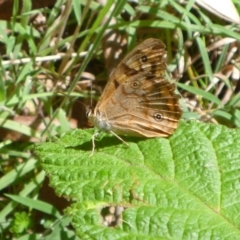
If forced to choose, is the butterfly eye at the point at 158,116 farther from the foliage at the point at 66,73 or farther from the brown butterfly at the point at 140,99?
the foliage at the point at 66,73

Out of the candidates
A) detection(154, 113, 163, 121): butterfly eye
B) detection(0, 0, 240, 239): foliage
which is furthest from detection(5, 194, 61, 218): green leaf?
detection(154, 113, 163, 121): butterfly eye

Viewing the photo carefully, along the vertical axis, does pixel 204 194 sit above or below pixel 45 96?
above

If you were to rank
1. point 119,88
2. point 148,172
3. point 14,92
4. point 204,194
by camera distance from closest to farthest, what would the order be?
point 204,194, point 148,172, point 119,88, point 14,92

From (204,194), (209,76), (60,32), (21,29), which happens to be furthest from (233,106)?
(204,194)

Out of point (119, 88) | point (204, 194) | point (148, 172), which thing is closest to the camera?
point (204, 194)

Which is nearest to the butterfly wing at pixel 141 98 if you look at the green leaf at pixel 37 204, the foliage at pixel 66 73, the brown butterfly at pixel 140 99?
the brown butterfly at pixel 140 99

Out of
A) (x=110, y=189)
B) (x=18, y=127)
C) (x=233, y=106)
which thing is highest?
(x=110, y=189)

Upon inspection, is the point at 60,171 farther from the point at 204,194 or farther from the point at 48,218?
the point at 48,218
